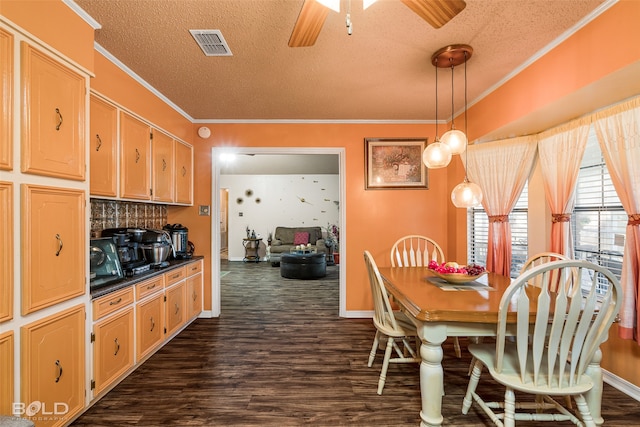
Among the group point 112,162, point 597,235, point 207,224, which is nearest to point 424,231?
point 597,235

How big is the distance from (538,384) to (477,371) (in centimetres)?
38

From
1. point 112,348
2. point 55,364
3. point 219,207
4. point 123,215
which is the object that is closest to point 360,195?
point 219,207

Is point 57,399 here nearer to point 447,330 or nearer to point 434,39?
point 447,330

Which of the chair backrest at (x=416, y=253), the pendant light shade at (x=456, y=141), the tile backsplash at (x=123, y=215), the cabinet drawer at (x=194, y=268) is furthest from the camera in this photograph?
the cabinet drawer at (x=194, y=268)

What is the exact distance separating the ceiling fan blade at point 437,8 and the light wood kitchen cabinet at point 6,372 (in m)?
2.33

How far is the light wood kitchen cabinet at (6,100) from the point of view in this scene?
4.40 feet

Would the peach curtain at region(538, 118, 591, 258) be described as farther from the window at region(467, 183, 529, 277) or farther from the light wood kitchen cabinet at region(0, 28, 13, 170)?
the light wood kitchen cabinet at region(0, 28, 13, 170)

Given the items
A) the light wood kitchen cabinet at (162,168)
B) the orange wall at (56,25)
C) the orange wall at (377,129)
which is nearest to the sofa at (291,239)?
the orange wall at (377,129)

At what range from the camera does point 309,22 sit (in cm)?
144

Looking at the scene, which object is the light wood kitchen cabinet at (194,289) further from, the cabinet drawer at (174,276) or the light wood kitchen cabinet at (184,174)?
the light wood kitchen cabinet at (184,174)

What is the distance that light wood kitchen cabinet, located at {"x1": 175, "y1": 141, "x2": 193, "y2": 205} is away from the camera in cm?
335

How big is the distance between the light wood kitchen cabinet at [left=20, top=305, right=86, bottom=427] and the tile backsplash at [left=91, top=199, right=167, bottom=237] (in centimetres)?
102

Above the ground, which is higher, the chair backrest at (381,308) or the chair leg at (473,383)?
the chair backrest at (381,308)

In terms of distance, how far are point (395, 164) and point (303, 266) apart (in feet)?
9.90
